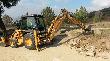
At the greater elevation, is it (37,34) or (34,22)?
(34,22)

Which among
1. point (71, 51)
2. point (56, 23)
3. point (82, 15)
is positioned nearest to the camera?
point (71, 51)

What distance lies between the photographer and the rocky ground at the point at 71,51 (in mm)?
21656

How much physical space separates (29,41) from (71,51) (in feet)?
14.4

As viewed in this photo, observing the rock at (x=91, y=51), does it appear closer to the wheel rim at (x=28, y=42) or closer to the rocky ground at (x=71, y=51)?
the rocky ground at (x=71, y=51)

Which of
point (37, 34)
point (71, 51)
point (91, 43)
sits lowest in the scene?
point (71, 51)

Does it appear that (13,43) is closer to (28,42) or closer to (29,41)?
(28,42)

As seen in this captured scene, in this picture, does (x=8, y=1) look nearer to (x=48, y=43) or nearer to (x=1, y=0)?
(x=1, y=0)

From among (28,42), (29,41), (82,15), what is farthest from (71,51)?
(82,15)

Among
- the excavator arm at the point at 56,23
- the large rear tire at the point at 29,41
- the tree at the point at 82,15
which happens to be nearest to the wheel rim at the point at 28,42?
the large rear tire at the point at 29,41

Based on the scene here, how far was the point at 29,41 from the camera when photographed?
25516 millimetres

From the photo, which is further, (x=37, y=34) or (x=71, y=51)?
(x=37, y=34)

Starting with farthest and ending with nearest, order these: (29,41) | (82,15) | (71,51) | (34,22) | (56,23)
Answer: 1. (82,15)
2. (56,23)
3. (34,22)
4. (29,41)
5. (71,51)

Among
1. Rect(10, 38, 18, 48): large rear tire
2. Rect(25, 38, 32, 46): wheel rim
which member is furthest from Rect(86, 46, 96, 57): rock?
Rect(10, 38, 18, 48): large rear tire

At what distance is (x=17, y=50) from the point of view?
25672mm
